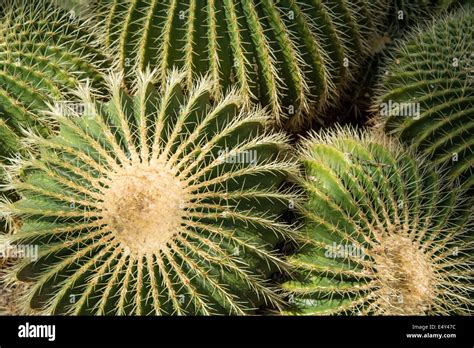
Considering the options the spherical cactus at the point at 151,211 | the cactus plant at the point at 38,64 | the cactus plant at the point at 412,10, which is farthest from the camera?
the cactus plant at the point at 412,10

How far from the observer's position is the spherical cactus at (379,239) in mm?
2656

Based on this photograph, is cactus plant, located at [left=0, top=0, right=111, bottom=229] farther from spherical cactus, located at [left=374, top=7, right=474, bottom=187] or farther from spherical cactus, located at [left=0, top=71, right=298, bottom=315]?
spherical cactus, located at [left=374, top=7, right=474, bottom=187]

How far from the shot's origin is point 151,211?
102 inches

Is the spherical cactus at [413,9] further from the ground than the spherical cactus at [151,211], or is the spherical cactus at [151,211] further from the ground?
the spherical cactus at [413,9]

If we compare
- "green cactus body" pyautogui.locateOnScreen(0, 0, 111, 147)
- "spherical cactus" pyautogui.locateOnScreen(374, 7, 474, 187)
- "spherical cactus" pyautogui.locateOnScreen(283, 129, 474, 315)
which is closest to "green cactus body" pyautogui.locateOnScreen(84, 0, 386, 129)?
"green cactus body" pyautogui.locateOnScreen(0, 0, 111, 147)

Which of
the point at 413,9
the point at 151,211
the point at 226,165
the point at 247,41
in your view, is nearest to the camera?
the point at 151,211

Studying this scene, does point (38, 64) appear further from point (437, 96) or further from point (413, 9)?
point (413, 9)

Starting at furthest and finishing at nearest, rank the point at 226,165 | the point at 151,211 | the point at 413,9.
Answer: the point at 413,9, the point at 226,165, the point at 151,211

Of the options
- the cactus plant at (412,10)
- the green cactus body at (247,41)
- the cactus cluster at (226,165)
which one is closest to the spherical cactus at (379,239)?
the cactus cluster at (226,165)

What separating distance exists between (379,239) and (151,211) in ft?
2.85

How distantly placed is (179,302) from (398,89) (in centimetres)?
149

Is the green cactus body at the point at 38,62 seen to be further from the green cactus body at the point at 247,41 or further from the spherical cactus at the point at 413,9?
the spherical cactus at the point at 413,9

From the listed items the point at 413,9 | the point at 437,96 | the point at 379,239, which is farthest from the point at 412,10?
the point at 379,239
